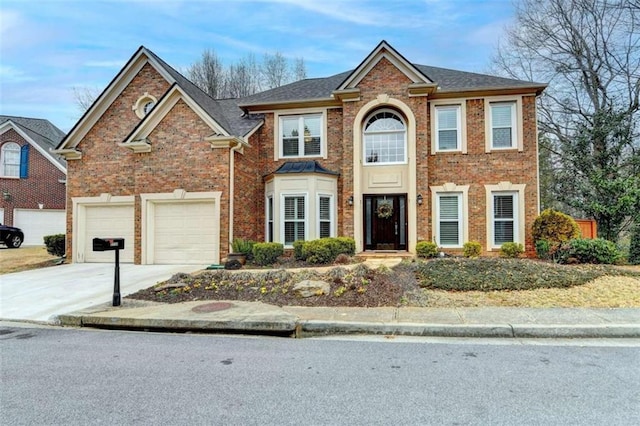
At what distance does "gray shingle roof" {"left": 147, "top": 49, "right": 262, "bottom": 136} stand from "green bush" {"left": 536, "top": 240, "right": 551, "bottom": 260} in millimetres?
10949

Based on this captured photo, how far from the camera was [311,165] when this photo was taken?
14883 millimetres

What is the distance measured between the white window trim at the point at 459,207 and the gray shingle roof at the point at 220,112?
740cm

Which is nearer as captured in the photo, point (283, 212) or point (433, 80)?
point (283, 212)

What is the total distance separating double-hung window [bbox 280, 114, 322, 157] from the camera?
51.9 feet

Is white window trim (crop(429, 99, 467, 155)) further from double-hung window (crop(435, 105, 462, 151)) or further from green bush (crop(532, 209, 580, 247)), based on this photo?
green bush (crop(532, 209, 580, 247))

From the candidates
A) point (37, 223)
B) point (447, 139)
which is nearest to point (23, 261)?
point (37, 223)

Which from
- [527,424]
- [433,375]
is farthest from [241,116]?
[527,424]

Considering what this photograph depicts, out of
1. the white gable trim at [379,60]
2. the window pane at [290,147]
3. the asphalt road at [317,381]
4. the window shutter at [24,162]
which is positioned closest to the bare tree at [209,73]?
the window shutter at [24,162]

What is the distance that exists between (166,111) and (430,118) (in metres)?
9.57

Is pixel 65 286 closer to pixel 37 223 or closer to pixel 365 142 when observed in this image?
pixel 365 142

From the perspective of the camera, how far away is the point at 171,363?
4934 millimetres

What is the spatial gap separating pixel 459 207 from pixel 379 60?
20.0 ft

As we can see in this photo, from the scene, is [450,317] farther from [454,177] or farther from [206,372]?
[454,177]

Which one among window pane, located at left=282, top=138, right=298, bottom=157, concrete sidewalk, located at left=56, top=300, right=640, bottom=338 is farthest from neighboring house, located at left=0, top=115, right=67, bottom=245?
concrete sidewalk, located at left=56, top=300, right=640, bottom=338
